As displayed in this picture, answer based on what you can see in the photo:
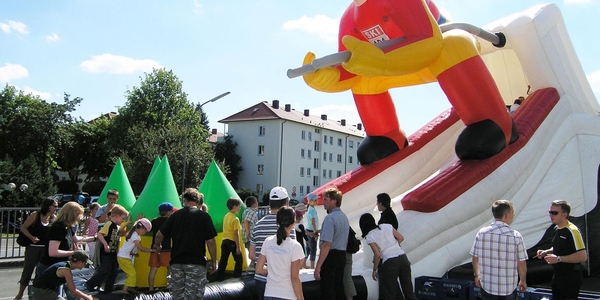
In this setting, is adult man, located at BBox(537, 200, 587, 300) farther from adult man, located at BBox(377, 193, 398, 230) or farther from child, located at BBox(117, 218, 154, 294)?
child, located at BBox(117, 218, 154, 294)

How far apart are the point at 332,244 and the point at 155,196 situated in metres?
3.23

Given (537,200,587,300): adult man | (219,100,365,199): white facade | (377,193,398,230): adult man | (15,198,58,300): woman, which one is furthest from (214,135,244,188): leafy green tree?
(537,200,587,300): adult man

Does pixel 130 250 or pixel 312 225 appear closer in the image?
pixel 130 250

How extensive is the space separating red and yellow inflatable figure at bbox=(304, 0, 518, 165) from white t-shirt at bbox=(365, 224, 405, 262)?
227 centimetres

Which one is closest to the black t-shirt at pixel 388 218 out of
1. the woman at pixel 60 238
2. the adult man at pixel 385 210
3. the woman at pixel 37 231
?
the adult man at pixel 385 210

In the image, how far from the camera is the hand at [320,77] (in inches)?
280

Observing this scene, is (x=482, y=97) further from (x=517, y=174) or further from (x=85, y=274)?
(x=85, y=274)

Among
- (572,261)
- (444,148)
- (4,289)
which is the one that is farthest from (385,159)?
(4,289)

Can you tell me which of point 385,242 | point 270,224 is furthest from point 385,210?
point 270,224

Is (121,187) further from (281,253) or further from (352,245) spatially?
(281,253)

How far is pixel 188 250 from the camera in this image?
4.59 m

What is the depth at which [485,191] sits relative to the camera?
23.5 feet

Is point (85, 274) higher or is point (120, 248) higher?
point (120, 248)

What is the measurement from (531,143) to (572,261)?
3809mm
